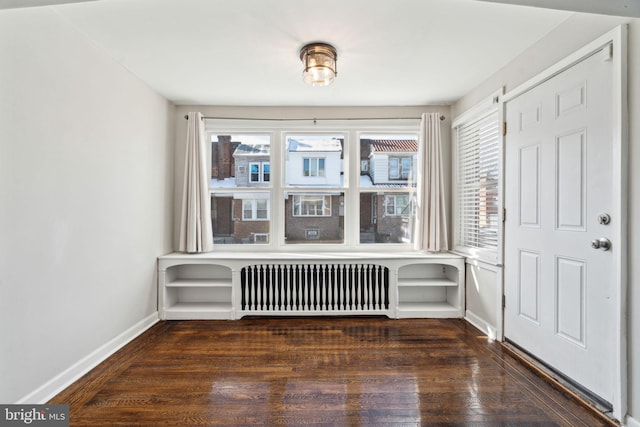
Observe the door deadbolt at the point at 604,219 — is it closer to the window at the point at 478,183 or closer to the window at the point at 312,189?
the window at the point at 478,183

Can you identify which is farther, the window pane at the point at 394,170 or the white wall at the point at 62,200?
the window pane at the point at 394,170

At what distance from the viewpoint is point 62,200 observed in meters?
2.02

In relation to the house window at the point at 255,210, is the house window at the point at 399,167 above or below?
above

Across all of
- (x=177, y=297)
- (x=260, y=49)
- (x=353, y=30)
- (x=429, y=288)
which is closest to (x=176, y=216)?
(x=177, y=297)

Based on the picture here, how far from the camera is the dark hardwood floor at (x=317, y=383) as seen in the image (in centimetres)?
175

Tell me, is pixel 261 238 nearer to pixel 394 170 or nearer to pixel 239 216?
pixel 239 216

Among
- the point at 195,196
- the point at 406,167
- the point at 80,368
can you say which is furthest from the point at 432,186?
the point at 80,368

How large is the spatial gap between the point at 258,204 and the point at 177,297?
1.45m

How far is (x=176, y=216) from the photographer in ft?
11.9

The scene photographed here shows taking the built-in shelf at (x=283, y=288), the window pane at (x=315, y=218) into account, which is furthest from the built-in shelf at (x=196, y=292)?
the window pane at (x=315, y=218)

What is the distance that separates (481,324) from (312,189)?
7.61 feet

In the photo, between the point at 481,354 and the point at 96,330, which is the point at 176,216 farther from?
the point at 481,354

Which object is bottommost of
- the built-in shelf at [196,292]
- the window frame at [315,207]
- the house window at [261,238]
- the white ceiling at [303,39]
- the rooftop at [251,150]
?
the built-in shelf at [196,292]

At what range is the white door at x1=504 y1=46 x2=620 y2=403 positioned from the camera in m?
1.75
